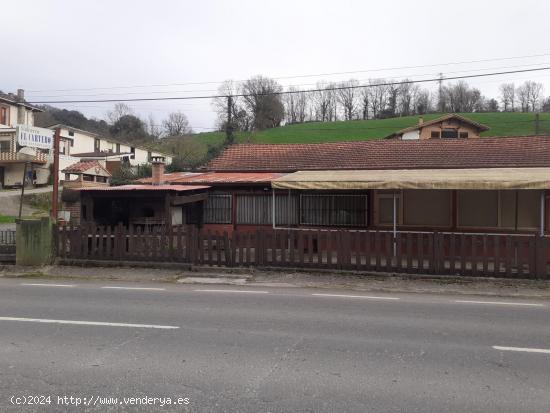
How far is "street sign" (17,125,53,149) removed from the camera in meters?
13.9

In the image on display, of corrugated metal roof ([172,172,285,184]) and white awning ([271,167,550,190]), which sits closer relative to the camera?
white awning ([271,167,550,190])

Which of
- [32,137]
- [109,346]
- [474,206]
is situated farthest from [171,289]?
[474,206]

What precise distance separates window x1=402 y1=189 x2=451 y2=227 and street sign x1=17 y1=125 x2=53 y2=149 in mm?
11571

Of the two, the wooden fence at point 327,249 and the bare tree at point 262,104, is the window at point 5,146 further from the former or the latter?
the wooden fence at point 327,249

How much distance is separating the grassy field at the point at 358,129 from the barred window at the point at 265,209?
4330 cm

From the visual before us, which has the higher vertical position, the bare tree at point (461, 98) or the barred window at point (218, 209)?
the bare tree at point (461, 98)

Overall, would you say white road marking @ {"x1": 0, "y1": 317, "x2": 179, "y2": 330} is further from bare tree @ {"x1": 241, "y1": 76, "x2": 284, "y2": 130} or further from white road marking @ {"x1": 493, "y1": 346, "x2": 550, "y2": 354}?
bare tree @ {"x1": 241, "y1": 76, "x2": 284, "y2": 130}

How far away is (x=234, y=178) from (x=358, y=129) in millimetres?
53965

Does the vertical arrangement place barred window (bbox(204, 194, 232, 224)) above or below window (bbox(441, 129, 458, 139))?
below

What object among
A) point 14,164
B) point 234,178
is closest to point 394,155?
point 234,178

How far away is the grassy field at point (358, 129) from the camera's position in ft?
204

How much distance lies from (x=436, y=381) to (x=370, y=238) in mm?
7071

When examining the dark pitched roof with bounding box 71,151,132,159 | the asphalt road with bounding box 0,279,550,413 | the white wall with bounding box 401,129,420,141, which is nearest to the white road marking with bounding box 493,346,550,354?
the asphalt road with bounding box 0,279,550,413

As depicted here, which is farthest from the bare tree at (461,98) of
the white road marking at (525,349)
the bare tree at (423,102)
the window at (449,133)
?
the white road marking at (525,349)
